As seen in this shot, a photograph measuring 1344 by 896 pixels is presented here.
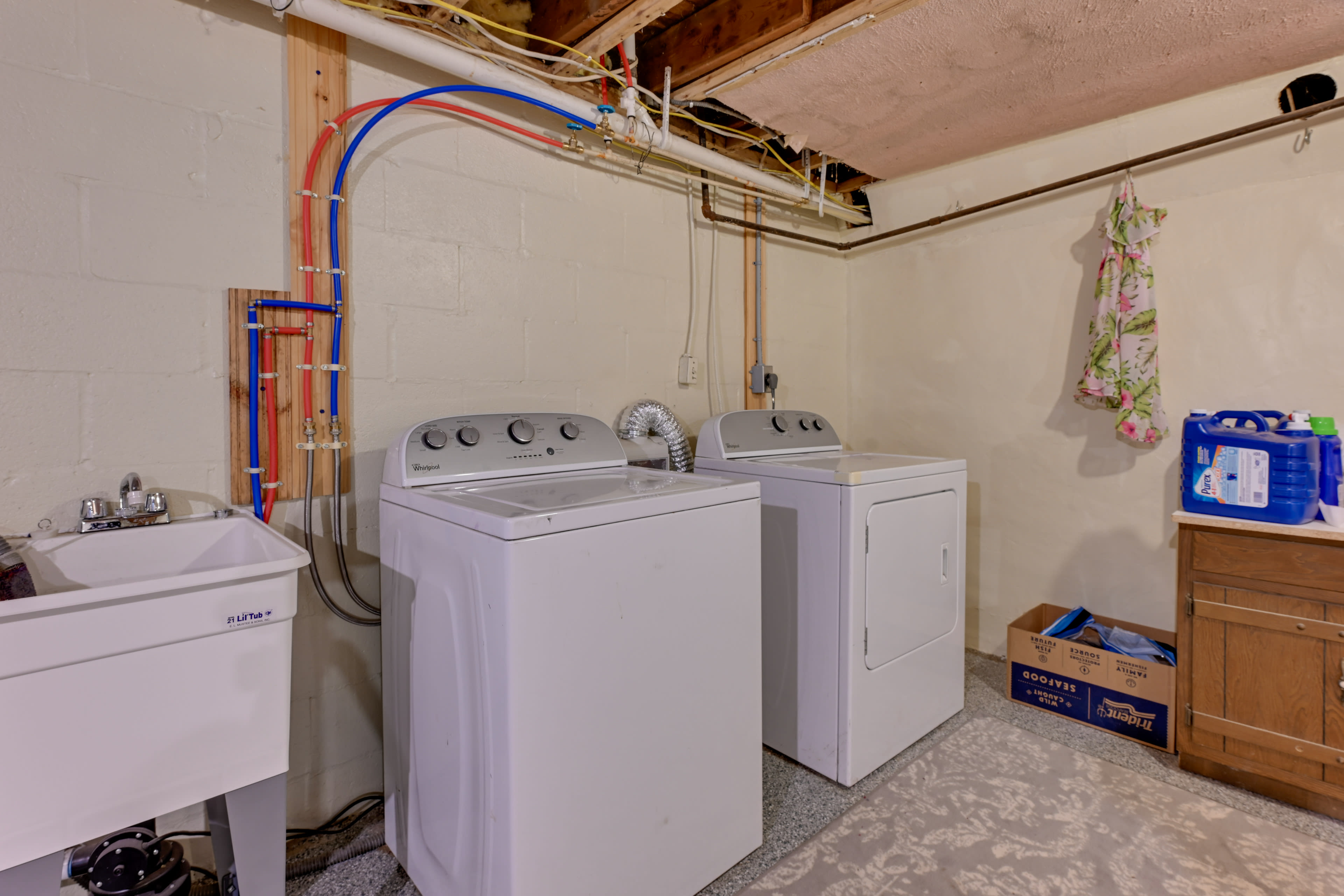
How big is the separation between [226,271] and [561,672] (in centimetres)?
125

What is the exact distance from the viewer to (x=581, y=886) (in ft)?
4.14

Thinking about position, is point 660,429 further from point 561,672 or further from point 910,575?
point 561,672

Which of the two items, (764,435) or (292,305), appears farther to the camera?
(764,435)

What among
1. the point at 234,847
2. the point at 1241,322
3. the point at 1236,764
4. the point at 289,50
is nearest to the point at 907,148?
the point at 1241,322

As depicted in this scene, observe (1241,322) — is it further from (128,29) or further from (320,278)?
(128,29)

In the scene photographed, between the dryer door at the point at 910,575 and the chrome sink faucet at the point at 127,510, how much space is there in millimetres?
1772

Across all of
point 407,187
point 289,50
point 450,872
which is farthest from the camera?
point 407,187

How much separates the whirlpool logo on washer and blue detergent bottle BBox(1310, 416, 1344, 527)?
8.89 feet

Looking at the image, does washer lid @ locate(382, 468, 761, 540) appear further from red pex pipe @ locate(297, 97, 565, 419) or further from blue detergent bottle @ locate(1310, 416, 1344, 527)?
blue detergent bottle @ locate(1310, 416, 1344, 527)

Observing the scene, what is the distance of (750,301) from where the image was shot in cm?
276

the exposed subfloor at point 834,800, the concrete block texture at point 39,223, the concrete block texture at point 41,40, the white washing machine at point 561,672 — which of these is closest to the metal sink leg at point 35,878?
the white washing machine at point 561,672

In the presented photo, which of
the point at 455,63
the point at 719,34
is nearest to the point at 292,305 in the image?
the point at 455,63

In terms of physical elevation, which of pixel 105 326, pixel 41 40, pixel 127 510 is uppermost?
pixel 41 40

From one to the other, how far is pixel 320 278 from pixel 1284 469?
271 cm
